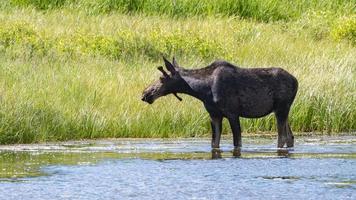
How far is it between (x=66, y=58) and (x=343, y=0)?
12.5 m

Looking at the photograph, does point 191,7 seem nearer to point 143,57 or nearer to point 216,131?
point 143,57

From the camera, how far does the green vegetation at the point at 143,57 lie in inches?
637

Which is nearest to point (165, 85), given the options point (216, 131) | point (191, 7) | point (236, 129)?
point (216, 131)

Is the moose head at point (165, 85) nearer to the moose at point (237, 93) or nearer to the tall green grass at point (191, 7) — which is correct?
the moose at point (237, 93)

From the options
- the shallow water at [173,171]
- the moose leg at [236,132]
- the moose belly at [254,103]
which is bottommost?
the shallow water at [173,171]

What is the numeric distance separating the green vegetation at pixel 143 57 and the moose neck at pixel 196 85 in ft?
4.75

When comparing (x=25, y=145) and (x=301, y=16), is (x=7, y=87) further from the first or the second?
(x=301, y=16)

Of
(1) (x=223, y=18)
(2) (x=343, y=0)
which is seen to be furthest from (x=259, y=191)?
(2) (x=343, y=0)

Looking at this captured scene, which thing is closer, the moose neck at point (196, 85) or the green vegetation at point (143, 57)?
the moose neck at point (196, 85)

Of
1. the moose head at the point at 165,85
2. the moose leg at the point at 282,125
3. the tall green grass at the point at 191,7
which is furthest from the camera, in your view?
the tall green grass at the point at 191,7

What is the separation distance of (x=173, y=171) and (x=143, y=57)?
30.4 feet

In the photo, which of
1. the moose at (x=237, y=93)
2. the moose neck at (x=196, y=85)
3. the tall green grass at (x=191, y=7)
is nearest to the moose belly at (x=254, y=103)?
the moose at (x=237, y=93)

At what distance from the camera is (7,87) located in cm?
1677

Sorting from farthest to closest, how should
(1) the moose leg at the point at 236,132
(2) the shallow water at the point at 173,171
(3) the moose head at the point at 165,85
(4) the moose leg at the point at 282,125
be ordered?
1. (3) the moose head at the point at 165,85
2. (4) the moose leg at the point at 282,125
3. (1) the moose leg at the point at 236,132
4. (2) the shallow water at the point at 173,171
